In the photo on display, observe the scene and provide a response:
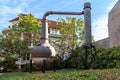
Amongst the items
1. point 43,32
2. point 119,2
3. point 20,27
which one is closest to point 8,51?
point 20,27

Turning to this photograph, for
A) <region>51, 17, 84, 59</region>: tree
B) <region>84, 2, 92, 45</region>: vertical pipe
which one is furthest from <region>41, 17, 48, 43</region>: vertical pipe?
<region>51, 17, 84, 59</region>: tree

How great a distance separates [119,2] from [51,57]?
1567cm

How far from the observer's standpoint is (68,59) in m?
26.6

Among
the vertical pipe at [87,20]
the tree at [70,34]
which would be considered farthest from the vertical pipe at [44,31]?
the tree at [70,34]

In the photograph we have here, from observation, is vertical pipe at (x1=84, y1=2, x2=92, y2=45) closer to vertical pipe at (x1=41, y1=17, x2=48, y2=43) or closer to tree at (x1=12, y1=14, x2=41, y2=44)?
vertical pipe at (x1=41, y1=17, x2=48, y2=43)

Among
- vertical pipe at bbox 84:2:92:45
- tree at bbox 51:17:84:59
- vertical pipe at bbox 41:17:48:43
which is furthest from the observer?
tree at bbox 51:17:84:59

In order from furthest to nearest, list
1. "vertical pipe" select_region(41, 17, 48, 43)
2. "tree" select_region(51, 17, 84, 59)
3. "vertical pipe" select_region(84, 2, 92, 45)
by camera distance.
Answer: "tree" select_region(51, 17, 84, 59) → "vertical pipe" select_region(84, 2, 92, 45) → "vertical pipe" select_region(41, 17, 48, 43)

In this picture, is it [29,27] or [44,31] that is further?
[29,27]

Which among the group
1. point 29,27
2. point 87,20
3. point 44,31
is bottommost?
point 44,31

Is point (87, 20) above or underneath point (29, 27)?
underneath

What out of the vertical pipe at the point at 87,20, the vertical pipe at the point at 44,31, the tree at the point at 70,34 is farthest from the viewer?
the tree at the point at 70,34

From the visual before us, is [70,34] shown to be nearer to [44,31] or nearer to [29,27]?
[29,27]

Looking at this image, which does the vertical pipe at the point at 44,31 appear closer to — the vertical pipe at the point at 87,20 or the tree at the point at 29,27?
the vertical pipe at the point at 87,20

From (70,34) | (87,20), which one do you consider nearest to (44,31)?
(87,20)
